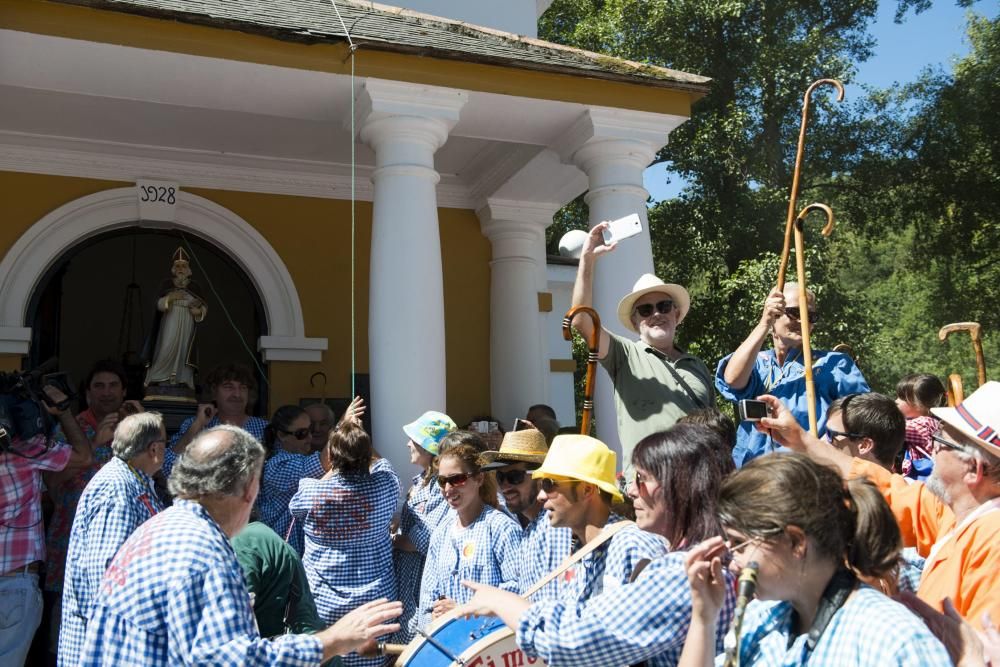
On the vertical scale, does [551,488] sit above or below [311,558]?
above

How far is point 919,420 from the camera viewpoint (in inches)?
227

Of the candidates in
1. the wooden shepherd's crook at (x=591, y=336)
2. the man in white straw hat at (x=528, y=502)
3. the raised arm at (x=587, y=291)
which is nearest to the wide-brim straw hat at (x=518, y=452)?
the man in white straw hat at (x=528, y=502)

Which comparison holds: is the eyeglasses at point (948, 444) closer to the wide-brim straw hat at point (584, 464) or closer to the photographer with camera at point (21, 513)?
the wide-brim straw hat at point (584, 464)

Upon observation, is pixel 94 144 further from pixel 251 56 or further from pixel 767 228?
pixel 767 228

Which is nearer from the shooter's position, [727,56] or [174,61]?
[174,61]

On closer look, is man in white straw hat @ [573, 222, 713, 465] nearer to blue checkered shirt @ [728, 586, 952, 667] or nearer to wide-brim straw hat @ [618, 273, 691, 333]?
wide-brim straw hat @ [618, 273, 691, 333]

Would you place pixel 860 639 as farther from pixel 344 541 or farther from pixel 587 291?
pixel 344 541

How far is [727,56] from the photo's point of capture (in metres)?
19.2

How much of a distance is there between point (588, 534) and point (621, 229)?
232cm

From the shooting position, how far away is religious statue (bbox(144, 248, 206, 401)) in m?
9.93

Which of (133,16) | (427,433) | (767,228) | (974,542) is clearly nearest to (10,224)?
(133,16)

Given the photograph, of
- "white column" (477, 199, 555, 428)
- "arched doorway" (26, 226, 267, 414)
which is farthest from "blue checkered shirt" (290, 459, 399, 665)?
"arched doorway" (26, 226, 267, 414)

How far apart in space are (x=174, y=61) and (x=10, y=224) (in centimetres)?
323

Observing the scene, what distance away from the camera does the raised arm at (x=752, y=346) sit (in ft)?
15.7
